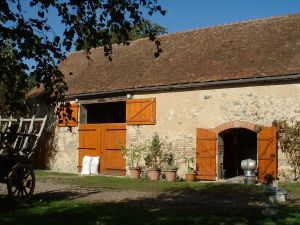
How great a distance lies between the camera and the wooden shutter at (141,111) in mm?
16953

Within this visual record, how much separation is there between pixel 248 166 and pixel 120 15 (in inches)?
389

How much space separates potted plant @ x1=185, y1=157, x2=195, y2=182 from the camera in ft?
A: 50.8

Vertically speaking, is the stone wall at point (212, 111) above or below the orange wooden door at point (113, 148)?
above

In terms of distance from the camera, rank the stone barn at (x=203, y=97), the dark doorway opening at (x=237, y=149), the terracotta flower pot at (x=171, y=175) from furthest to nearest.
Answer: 1. the dark doorway opening at (x=237, y=149)
2. the terracotta flower pot at (x=171, y=175)
3. the stone barn at (x=203, y=97)

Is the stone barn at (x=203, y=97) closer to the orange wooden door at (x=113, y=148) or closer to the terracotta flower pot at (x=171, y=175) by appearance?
the orange wooden door at (x=113, y=148)

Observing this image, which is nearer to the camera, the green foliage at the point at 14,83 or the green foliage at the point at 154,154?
the green foliage at the point at 14,83

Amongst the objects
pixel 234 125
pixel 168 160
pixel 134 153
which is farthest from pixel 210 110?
pixel 134 153

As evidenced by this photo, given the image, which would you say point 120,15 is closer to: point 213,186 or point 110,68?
point 213,186

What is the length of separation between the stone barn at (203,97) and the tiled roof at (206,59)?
0.04m

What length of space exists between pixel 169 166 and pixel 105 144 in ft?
12.0

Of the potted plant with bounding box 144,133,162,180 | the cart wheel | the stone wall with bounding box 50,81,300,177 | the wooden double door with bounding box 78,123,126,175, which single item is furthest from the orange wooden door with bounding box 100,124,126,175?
the cart wheel

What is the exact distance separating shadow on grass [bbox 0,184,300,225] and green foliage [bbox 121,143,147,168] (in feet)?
19.3

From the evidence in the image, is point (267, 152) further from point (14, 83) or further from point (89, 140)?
point (14, 83)

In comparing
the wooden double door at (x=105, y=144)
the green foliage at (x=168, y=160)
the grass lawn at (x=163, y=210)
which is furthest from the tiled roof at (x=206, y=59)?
the grass lawn at (x=163, y=210)
